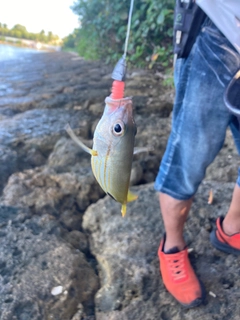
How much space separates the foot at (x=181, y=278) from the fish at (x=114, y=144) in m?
0.96

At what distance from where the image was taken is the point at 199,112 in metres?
1.54

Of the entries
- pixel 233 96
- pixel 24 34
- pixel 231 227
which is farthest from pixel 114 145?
pixel 24 34

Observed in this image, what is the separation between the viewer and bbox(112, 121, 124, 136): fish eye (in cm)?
79

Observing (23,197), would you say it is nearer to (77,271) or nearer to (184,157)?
(77,271)

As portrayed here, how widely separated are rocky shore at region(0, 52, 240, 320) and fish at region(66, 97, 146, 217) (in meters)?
0.94

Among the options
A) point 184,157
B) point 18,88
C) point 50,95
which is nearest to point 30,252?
point 184,157

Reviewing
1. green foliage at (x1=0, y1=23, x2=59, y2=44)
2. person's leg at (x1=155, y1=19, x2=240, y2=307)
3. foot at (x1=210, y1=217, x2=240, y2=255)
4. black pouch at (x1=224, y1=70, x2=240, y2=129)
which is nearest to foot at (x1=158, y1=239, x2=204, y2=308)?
person's leg at (x1=155, y1=19, x2=240, y2=307)

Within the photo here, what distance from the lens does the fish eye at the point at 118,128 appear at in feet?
2.59

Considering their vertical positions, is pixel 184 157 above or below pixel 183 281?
above

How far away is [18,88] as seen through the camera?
5.34 m

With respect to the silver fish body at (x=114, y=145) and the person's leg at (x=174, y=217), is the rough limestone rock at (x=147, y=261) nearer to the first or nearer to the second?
the person's leg at (x=174, y=217)

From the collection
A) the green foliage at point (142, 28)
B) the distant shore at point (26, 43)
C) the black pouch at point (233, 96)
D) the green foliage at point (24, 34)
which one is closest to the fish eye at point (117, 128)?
the black pouch at point (233, 96)

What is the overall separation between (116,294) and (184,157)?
68 cm

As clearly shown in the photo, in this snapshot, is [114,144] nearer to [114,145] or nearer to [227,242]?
[114,145]
